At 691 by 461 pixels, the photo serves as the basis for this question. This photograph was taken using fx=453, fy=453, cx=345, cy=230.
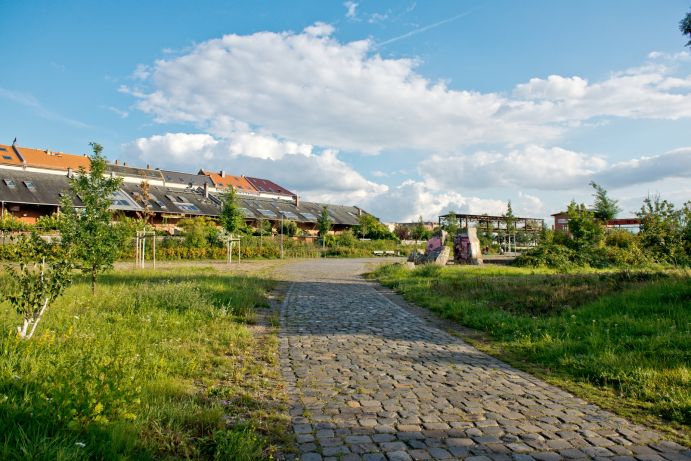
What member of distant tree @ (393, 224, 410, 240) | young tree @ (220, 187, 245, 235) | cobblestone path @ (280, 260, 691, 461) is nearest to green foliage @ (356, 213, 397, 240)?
distant tree @ (393, 224, 410, 240)

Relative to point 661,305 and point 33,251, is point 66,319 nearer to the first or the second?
point 33,251

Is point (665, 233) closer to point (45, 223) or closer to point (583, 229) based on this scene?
point (583, 229)

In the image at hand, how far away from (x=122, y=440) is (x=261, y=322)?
19.0 feet

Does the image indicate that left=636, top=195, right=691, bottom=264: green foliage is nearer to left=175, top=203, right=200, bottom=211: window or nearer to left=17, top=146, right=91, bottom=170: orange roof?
left=175, top=203, right=200, bottom=211: window

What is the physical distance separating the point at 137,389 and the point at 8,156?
59841mm

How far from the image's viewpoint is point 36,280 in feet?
18.1

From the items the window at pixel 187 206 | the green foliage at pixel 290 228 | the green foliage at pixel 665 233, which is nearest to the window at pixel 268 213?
the green foliage at pixel 290 228

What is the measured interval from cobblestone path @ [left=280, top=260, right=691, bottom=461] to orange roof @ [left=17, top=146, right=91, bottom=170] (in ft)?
181

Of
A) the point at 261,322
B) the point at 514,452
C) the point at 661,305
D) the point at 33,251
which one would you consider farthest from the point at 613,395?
the point at 33,251

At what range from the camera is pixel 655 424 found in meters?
4.14

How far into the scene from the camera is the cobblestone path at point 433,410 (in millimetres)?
3590

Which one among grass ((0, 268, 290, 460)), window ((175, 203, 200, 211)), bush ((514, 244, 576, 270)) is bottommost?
grass ((0, 268, 290, 460))

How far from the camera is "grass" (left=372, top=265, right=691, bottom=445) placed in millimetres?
4832

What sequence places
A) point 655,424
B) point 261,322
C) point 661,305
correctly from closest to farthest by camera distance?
point 655,424 < point 661,305 < point 261,322
